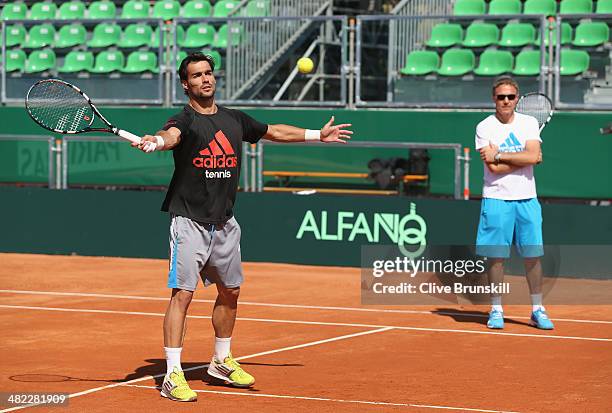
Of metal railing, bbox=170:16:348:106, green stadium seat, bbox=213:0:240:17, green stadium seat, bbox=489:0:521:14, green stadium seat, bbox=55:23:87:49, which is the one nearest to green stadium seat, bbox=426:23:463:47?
green stadium seat, bbox=489:0:521:14

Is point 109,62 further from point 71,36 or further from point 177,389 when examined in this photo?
point 177,389

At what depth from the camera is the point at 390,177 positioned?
52.0ft

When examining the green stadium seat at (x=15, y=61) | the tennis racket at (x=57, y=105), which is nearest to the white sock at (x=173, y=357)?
the tennis racket at (x=57, y=105)

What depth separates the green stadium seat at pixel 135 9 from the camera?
21812mm

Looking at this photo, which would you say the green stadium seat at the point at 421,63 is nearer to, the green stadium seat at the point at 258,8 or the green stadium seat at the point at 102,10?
the green stadium seat at the point at 258,8

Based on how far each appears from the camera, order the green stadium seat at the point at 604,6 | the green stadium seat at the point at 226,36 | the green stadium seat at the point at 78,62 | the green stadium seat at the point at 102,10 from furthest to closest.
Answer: the green stadium seat at the point at 102,10 < the green stadium seat at the point at 78,62 < the green stadium seat at the point at 226,36 < the green stadium seat at the point at 604,6

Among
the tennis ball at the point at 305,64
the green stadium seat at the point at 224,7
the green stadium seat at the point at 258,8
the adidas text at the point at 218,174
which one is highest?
the green stadium seat at the point at 224,7

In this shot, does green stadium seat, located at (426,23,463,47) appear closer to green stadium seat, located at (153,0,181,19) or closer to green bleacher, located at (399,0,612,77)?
green bleacher, located at (399,0,612,77)

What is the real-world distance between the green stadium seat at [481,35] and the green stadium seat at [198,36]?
395 cm

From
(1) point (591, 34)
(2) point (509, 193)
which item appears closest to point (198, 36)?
(1) point (591, 34)

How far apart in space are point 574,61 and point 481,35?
177 cm

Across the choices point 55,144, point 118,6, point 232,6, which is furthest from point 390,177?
point 118,6

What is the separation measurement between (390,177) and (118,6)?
9.46m

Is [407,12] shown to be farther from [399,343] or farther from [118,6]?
[399,343]
